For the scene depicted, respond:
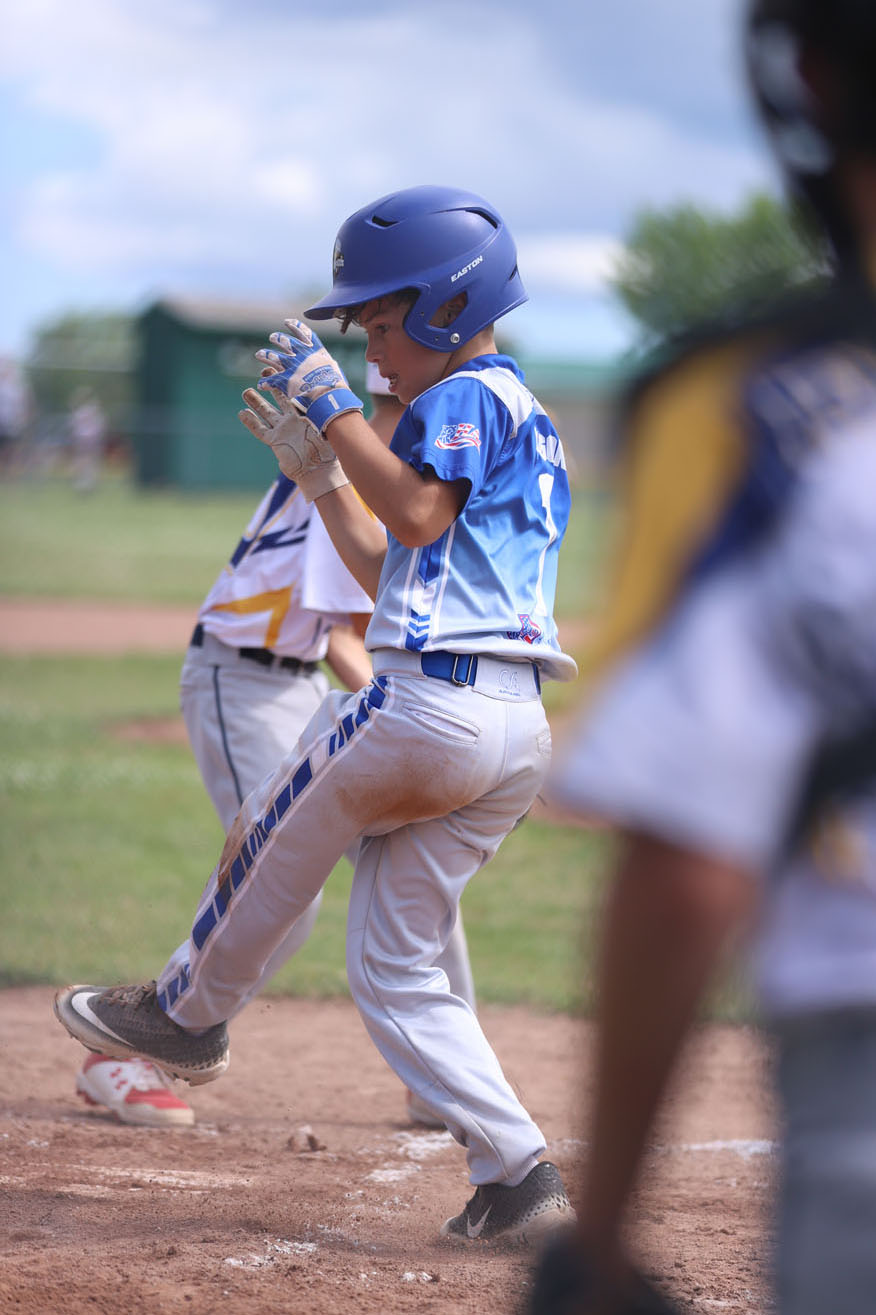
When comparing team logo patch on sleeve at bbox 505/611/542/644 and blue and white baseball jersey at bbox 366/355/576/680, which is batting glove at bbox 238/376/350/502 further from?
team logo patch on sleeve at bbox 505/611/542/644

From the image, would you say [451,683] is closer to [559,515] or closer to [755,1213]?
[559,515]

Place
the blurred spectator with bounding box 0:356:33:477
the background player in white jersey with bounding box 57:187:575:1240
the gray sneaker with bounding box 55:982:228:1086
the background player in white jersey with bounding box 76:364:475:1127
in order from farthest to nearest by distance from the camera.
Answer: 1. the blurred spectator with bounding box 0:356:33:477
2. the background player in white jersey with bounding box 76:364:475:1127
3. the gray sneaker with bounding box 55:982:228:1086
4. the background player in white jersey with bounding box 57:187:575:1240

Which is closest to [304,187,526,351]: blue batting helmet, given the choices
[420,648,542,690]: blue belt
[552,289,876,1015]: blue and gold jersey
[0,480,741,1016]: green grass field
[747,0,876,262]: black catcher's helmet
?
[0,480,741,1016]: green grass field

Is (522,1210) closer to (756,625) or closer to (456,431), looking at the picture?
(456,431)

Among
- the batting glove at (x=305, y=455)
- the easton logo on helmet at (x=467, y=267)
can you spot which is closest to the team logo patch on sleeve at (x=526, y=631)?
the batting glove at (x=305, y=455)

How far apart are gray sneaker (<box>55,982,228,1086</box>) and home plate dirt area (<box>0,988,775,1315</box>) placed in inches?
13.1

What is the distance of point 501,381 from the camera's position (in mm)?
3162

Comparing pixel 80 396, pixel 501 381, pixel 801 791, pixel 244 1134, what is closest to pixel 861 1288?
pixel 801 791

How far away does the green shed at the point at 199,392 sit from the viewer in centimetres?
3425

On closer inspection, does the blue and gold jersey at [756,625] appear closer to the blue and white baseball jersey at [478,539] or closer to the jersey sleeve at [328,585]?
the blue and white baseball jersey at [478,539]

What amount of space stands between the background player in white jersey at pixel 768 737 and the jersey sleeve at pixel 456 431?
1.64 m

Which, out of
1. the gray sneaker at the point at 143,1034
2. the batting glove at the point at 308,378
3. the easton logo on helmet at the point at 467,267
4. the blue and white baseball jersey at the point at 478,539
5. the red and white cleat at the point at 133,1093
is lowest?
the red and white cleat at the point at 133,1093

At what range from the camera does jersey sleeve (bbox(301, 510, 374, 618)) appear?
387 centimetres

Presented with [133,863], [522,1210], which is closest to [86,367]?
[133,863]
